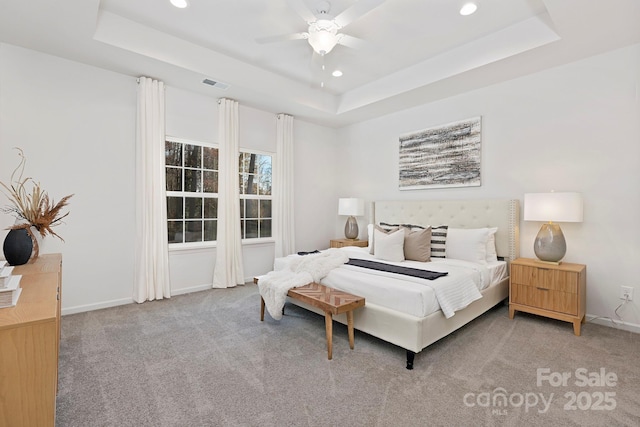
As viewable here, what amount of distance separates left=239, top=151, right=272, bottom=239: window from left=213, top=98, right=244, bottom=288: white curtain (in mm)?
348

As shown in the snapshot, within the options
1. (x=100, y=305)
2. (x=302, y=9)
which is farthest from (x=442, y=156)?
(x=100, y=305)

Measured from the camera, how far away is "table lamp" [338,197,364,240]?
5.16 meters

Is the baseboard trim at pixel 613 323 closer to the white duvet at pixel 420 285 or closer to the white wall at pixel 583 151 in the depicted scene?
the white wall at pixel 583 151

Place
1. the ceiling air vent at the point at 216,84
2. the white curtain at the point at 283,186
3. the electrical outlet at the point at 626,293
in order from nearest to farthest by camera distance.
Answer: the electrical outlet at the point at 626,293
the ceiling air vent at the point at 216,84
the white curtain at the point at 283,186

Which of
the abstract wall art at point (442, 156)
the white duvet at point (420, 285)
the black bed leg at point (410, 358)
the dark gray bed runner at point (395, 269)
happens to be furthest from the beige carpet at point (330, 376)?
the abstract wall art at point (442, 156)

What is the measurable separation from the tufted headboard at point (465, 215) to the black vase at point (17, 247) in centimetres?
414

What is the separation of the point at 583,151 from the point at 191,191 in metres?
4.74

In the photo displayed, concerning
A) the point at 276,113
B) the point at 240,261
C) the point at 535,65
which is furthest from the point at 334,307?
the point at 276,113

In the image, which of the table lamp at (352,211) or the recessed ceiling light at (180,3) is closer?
the recessed ceiling light at (180,3)

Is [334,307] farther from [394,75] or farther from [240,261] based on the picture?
[394,75]

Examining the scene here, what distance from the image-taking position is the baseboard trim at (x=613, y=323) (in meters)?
2.89

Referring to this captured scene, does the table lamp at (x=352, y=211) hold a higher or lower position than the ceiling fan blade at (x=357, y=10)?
lower

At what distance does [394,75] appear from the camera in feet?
13.4

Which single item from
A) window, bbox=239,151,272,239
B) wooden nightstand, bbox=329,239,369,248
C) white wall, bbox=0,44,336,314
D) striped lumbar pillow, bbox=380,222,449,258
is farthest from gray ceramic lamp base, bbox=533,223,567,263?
white wall, bbox=0,44,336,314
